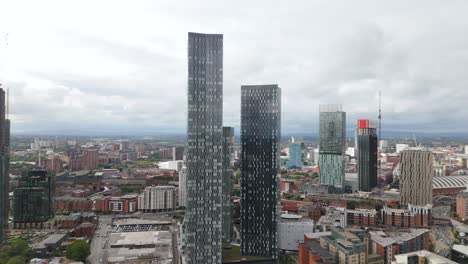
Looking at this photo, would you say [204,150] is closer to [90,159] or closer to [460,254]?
[460,254]

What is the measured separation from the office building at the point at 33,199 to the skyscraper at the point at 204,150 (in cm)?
1684

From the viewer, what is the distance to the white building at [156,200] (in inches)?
1331

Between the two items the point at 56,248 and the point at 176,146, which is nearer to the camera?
the point at 56,248

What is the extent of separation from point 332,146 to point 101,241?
29.0 m

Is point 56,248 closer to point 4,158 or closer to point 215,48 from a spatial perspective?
point 4,158

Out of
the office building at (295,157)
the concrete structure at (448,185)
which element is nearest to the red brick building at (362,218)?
the concrete structure at (448,185)

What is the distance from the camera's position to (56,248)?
2266 cm

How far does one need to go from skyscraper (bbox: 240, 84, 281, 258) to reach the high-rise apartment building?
1898 centimetres

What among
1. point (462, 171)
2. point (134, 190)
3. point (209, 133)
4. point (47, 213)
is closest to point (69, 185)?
point (134, 190)

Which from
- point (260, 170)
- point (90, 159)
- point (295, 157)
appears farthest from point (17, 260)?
point (295, 157)

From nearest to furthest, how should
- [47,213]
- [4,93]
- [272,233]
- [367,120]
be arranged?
[272,233] → [4,93] → [47,213] → [367,120]

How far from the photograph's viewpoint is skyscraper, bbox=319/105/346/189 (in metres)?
43.7

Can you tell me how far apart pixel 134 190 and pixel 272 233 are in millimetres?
21972

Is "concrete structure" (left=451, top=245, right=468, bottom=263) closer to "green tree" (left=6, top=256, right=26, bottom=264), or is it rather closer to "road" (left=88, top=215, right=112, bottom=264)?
"road" (left=88, top=215, right=112, bottom=264)
